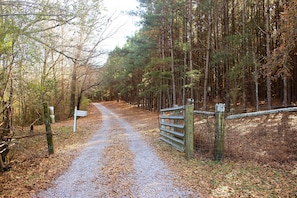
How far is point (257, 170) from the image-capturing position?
5.07 metres

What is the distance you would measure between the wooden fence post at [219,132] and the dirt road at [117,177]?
140 cm

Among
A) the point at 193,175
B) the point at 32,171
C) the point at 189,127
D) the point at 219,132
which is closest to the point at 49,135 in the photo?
the point at 32,171

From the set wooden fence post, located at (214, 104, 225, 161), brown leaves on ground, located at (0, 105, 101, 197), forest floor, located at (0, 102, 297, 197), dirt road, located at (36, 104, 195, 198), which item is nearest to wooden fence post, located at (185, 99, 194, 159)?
forest floor, located at (0, 102, 297, 197)

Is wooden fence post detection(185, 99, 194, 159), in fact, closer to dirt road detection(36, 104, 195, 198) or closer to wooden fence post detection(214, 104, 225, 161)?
wooden fence post detection(214, 104, 225, 161)

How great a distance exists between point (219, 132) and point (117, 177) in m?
2.65

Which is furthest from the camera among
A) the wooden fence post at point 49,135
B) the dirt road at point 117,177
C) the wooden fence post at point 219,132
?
the wooden fence post at point 49,135

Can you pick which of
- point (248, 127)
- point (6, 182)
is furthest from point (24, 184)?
point (248, 127)

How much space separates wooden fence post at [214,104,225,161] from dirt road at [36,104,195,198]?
1397 millimetres

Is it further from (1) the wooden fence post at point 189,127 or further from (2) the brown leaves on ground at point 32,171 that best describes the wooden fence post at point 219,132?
(2) the brown leaves on ground at point 32,171

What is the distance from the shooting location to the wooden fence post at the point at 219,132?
A: 18.2 feet

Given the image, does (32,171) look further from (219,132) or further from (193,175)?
(219,132)

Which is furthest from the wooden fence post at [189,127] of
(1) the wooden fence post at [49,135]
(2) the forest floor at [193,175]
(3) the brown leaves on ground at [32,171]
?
(1) the wooden fence post at [49,135]

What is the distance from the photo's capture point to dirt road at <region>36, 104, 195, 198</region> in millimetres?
4035

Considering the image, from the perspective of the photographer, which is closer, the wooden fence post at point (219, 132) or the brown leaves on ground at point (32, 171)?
the brown leaves on ground at point (32, 171)
